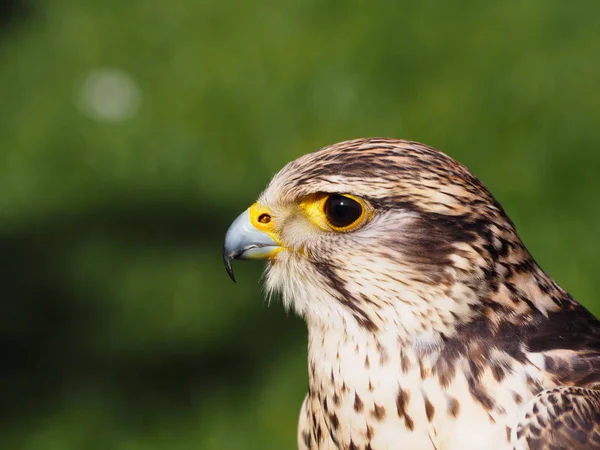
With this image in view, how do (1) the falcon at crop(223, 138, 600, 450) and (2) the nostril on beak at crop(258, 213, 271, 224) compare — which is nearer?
(1) the falcon at crop(223, 138, 600, 450)

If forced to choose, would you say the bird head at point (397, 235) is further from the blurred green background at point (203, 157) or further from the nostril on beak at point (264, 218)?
the blurred green background at point (203, 157)

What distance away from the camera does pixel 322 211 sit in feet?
9.48

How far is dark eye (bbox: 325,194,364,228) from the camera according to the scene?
2.81 m

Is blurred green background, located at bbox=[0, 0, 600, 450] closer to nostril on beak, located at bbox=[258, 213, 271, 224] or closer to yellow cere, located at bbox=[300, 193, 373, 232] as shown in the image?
nostril on beak, located at bbox=[258, 213, 271, 224]

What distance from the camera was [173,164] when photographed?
6.62 meters

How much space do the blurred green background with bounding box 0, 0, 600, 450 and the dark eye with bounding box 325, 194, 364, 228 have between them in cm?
237

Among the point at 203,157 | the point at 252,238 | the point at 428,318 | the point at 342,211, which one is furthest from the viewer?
the point at 203,157

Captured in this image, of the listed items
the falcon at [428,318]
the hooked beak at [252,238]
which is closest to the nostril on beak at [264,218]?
the hooked beak at [252,238]

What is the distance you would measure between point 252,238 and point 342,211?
1.18 ft

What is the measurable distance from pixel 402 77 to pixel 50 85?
265cm

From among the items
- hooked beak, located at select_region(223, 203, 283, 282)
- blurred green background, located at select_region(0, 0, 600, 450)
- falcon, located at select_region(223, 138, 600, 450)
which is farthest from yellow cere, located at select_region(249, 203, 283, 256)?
blurred green background, located at select_region(0, 0, 600, 450)

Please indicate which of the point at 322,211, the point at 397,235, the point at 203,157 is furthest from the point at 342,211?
the point at 203,157

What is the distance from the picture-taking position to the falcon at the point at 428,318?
8.52 feet

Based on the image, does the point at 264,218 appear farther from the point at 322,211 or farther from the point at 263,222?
the point at 322,211
